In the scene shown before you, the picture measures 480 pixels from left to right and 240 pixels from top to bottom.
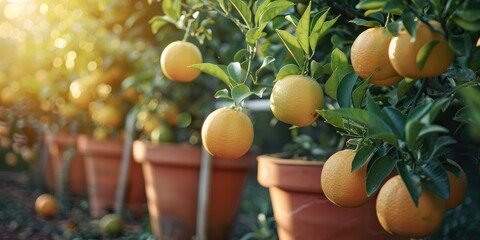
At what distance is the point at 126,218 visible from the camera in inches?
99.0

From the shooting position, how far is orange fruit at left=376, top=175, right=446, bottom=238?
0.73m

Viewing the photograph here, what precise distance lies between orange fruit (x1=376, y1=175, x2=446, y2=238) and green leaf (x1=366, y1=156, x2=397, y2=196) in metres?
0.03

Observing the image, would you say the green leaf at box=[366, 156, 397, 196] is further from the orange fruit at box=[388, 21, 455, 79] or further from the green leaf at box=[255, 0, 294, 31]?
the green leaf at box=[255, 0, 294, 31]

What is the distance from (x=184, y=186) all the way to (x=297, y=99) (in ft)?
3.98

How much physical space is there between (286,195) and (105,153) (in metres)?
1.47

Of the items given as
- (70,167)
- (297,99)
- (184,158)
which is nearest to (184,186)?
(184,158)

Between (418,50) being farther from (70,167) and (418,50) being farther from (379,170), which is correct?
(70,167)

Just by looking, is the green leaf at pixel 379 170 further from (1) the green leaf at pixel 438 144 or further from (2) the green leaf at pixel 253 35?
(2) the green leaf at pixel 253 35

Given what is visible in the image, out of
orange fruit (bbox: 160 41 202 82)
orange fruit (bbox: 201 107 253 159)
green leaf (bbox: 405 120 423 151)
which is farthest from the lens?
orange fruit (bbox: 160 41 202 82)

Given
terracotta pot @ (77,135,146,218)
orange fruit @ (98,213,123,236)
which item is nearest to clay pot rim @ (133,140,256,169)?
orange fruit @ (98,213,123,236)

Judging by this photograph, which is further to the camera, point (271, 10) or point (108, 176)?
point (108, 176)

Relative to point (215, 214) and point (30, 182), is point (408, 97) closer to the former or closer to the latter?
point (215, 214)

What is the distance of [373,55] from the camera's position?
2.60 feet

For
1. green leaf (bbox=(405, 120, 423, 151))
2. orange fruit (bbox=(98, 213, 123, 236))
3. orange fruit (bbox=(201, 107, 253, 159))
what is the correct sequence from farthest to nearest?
orange fruit (bbox=(98, 213, 123, 236)), orange fruit (bbox=(201, 107, 253, 159)), green leaf (bbox=(405, 120, 423, 151))
